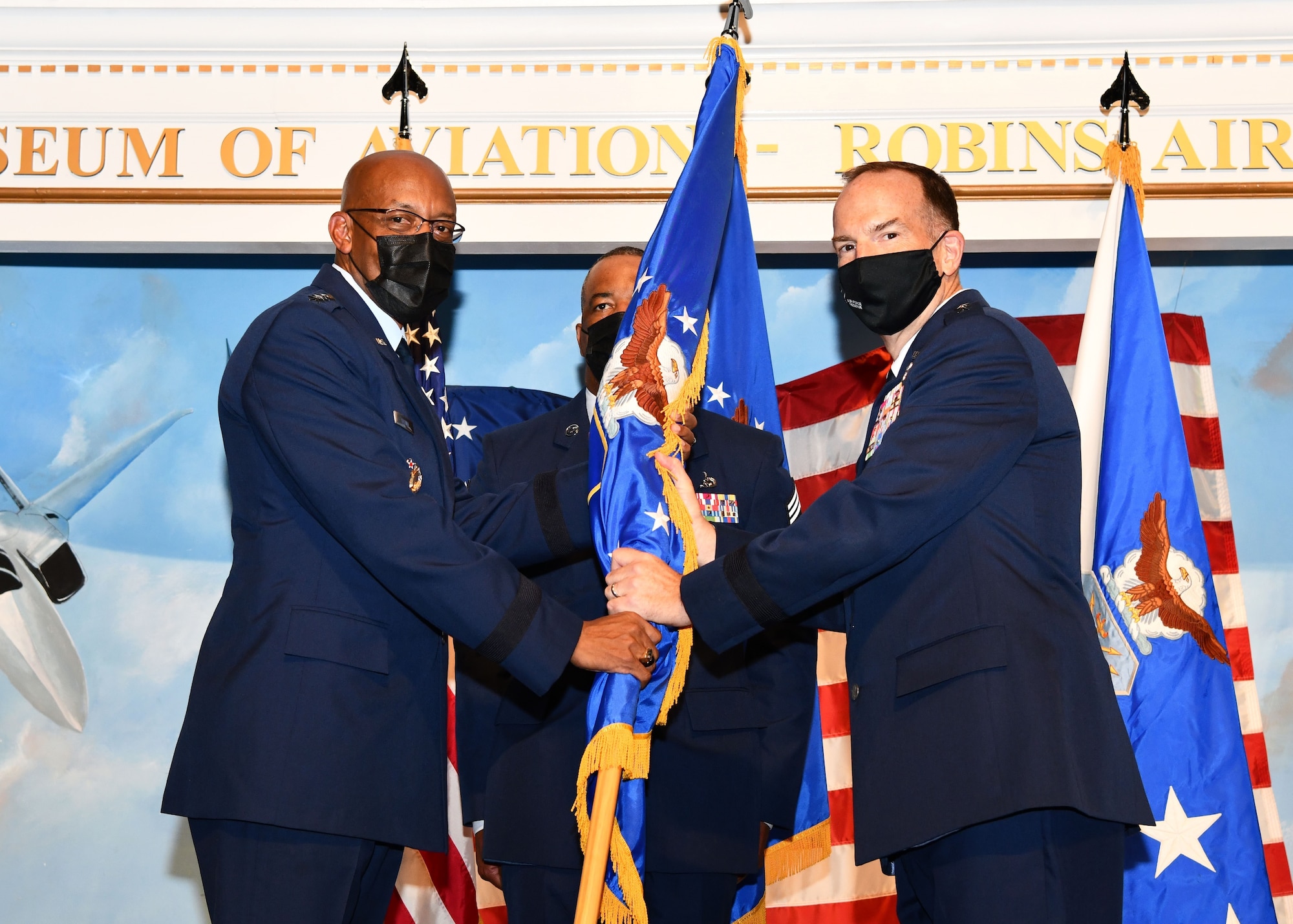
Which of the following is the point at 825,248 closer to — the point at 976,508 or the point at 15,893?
the point at 976,508

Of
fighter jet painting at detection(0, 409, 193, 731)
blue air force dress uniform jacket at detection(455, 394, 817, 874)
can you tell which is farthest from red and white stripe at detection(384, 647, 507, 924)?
fighter jet painting at detection(0, 409, 193, 731)

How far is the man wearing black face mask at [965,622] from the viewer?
2031 mm

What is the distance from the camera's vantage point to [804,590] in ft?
7.57

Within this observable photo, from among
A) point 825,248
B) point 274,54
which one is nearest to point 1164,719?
point 825,248

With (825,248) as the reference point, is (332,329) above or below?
below

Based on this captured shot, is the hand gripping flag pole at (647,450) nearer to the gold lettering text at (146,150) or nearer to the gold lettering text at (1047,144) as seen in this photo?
the gold lettering text at (1047,144)

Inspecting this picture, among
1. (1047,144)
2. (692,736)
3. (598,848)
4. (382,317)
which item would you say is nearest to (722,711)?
(692,736)

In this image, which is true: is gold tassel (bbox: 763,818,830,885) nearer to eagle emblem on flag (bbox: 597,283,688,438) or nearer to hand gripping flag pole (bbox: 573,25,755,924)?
hand gripping flag pole (bbox: 573,25,755,924)

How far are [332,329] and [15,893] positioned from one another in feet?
9.24

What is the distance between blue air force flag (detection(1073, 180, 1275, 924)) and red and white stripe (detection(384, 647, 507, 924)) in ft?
6.24

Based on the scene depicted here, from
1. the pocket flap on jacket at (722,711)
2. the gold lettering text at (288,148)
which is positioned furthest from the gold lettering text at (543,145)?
the pocket flap on jacket at (722,711)

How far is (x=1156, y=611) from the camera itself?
3.19m

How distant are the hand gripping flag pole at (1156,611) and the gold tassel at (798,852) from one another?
29.2 inches

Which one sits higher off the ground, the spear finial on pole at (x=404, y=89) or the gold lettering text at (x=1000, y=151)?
the spear finial on pole at (x=404, y=89)
